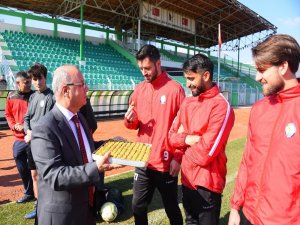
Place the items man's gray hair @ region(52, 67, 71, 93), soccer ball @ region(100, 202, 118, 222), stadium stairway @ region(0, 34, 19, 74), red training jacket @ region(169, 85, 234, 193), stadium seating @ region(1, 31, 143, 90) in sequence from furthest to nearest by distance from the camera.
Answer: stadium seating @ region(1, 31, 143, 90) < stadium stairway @ region(0, 34, 19, 74) < soccer ball @ region(100, 202, 118, 222) < red training jacket @ region(169, 85, 234, 193) < man's gray hair @ region(52, 67, 71, 93)

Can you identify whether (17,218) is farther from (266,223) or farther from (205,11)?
(205,11)

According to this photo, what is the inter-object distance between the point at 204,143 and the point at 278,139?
820 mm

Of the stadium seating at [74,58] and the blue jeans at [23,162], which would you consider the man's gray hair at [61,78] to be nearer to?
the blue jeans at [23,162]

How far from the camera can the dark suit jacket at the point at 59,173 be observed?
208 cm

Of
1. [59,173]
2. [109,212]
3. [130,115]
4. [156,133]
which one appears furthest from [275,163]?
[109,212]

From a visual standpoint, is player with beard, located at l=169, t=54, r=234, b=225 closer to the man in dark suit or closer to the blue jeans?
the man in dark suit

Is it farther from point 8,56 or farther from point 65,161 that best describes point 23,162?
point 8,56

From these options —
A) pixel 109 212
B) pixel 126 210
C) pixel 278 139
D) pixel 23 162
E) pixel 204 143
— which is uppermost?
pixel 278 139

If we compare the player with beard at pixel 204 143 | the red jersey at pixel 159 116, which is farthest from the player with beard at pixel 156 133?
the player with beard at pixel 204 143

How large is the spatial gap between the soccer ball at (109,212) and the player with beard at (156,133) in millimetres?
930

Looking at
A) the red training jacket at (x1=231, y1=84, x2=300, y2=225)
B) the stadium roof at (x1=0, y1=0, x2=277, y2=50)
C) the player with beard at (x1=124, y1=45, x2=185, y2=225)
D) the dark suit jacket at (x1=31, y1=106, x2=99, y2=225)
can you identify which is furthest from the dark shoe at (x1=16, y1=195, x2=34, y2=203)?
the stadium roof at (x1=0, y1=0, x2=277, y2=50)

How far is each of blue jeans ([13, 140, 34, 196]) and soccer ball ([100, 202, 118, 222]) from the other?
1672 mm

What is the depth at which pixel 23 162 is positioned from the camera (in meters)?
5.24

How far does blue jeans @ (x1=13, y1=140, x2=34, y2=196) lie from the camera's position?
16.9ft
